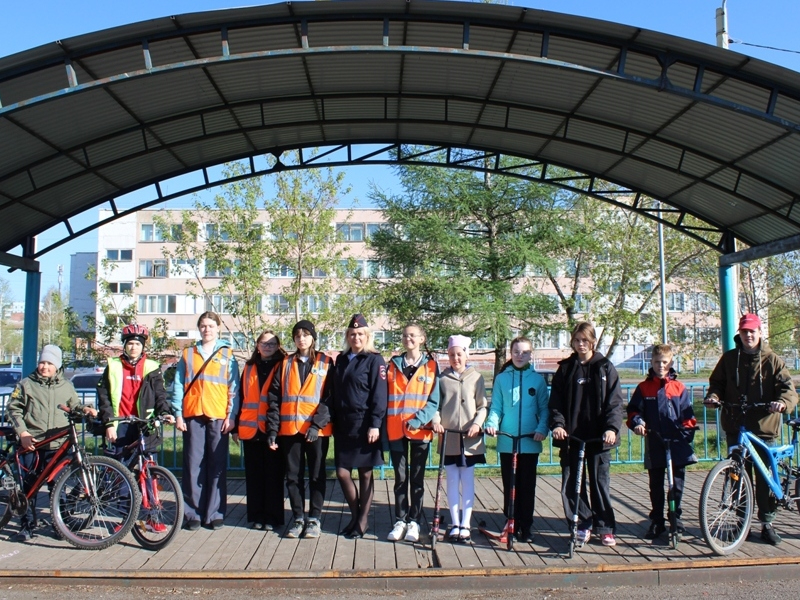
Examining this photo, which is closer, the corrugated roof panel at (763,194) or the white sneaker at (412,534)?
the white sneaker at (412,534)

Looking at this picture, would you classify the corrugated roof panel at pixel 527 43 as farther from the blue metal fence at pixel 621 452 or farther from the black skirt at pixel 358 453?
the black skirt at pixel 358 453

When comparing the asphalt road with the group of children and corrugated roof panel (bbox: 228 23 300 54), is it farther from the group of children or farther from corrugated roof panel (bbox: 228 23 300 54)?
corrugated roof panel (bbox: 228 23 300 54)

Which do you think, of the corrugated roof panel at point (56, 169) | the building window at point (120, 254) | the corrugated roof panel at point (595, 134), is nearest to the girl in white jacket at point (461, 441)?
the corrugated roof panel at point (595, 134)

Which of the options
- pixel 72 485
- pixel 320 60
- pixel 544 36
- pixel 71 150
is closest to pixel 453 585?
pixel 72 485

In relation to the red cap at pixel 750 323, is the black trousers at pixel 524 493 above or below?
below

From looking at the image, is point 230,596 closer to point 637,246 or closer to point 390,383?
point 390,383

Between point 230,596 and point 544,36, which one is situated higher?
point 544,36

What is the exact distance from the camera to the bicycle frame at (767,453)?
21.8ft

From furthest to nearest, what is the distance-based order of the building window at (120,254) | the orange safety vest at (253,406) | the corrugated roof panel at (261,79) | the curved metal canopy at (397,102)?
the building window at (120,254)
the corrugated roof panel at (261,79)
the curved metal canopy at (397,102)
the orange safety vest at (253,406)

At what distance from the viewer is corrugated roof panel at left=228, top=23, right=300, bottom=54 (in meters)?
8.25

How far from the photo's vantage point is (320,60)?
9.02 meters

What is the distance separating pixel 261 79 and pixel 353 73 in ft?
3.69

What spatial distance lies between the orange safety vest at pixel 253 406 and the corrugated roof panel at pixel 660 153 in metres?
6.48

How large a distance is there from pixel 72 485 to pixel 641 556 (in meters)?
4.91
